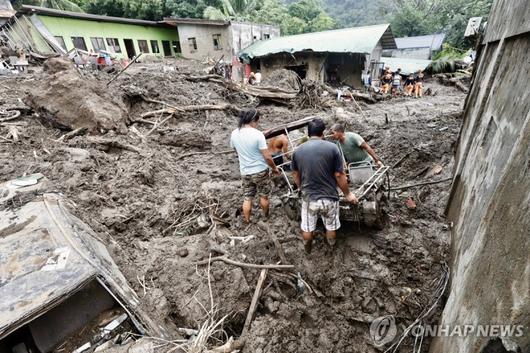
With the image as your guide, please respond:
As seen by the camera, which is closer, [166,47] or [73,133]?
[73,133]

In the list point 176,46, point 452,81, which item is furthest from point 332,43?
point 176,46

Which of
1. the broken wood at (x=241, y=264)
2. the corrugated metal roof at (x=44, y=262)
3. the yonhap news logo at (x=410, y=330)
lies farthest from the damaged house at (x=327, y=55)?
the corrugated metal roof at (x=44, y=262)

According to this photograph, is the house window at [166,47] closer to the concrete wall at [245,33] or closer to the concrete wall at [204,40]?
the concrete wall at [204,40]

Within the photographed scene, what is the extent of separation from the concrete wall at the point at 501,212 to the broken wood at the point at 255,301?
1.80m

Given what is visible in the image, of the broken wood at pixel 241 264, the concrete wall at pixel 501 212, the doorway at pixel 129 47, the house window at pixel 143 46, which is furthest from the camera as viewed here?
the house window at pixel 143 46

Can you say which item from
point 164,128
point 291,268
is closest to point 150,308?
point 291,268

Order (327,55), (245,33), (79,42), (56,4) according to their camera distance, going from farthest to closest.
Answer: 1. (245,33)
2. (56,4)
3. (79,42)
4. (327,55)

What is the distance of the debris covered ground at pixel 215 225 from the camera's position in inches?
125

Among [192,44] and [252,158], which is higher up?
[192,44]

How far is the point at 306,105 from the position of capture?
524 inches

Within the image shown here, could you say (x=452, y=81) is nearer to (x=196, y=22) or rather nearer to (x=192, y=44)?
(x=196, y=22)

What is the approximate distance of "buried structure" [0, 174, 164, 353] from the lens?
7.26ft

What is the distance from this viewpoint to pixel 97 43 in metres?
22.0

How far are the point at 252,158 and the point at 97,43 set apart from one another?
24.6m
